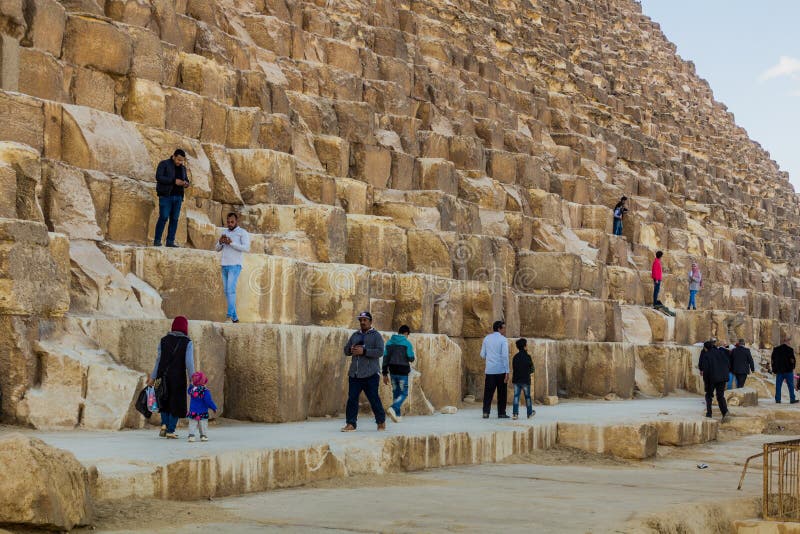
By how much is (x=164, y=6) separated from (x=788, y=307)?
2957 centimetres

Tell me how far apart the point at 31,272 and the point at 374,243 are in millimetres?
7500

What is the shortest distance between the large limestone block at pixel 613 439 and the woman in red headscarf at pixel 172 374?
5343 millimetres

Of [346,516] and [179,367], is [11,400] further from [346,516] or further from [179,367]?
[346,516]

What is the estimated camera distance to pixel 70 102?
14664 millimetres

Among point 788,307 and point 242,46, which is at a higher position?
point 242,46

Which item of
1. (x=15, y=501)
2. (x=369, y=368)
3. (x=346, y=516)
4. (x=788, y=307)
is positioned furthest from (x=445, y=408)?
(x=788, y=307)

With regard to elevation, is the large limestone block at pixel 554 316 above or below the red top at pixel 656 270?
below

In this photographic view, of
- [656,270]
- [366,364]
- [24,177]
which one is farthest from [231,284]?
[656,270]

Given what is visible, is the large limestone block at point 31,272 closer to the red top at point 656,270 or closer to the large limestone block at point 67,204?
the large limestone block at point 67,204

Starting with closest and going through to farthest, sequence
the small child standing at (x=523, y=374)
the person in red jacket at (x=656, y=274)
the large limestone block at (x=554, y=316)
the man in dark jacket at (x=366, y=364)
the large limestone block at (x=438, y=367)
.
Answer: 1. the man in dark jacket at (x=366, y=364)
2. the small child standing at (x=523, y=374)
3. the large limestone block at (x=438, y=367)
4. the large limestone block at (x=554, y=316)
5. the person in red jacket at (x=656, y=274)

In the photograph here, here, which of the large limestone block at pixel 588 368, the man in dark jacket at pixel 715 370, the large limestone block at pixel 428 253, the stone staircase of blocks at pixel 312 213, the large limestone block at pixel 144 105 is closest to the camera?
the stone staircase of blocks at pixel 312 213

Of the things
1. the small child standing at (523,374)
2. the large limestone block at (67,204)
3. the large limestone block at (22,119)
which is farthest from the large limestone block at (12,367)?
the small child standing at (523,374)

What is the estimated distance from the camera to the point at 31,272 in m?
10.2

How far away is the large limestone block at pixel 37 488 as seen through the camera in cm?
641
